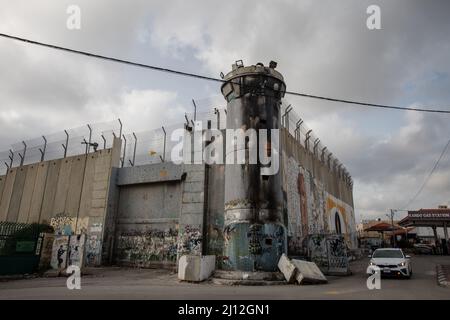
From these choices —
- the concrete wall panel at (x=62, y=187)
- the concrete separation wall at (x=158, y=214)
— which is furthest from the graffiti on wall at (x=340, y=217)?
the concrete wall panel at (x=62, y=187)

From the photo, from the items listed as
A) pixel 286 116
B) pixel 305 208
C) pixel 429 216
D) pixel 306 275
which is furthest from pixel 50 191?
pixel 429 216

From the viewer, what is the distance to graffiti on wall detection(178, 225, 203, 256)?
52.6 feet

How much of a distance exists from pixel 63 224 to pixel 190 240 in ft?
33.3

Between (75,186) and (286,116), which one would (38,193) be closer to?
(75,186)

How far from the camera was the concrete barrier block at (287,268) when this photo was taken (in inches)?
464

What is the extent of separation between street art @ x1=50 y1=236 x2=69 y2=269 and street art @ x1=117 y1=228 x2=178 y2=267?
157 inches

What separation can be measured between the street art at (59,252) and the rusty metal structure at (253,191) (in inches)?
304

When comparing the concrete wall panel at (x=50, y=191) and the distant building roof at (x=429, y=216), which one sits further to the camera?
the distant building roof at (x=429, y=216)

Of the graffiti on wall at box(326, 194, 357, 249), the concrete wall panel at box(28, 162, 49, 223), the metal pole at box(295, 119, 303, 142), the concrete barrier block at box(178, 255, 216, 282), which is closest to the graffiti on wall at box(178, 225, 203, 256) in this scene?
the concrete barrier block at box(178, 255, 216, 282)

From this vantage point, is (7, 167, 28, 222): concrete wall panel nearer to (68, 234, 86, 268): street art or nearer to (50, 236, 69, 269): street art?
(50, 236, 69, 269): street art

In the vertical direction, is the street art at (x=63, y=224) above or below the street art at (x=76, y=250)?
above

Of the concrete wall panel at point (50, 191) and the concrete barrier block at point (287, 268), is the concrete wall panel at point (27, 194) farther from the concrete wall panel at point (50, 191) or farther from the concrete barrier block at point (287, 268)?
the concrete barrier block at point (287, 268)

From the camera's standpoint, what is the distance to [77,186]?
846 inches

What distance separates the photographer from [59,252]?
15.3 meters
